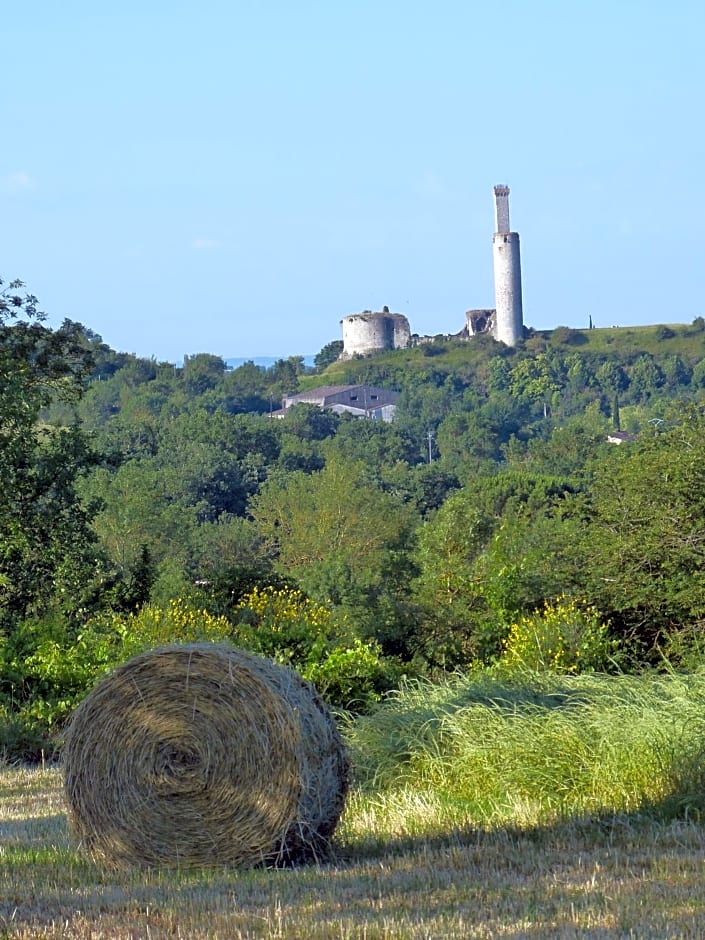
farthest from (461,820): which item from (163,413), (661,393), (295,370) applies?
(295,370)

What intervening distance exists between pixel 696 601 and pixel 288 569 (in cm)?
4063

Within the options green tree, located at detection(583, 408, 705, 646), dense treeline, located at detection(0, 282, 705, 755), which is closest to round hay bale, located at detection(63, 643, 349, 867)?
dense treeline, located at detection(0, 282, 705, 755)

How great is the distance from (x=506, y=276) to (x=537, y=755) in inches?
5733

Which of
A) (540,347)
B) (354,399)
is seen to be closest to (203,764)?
(354,399)

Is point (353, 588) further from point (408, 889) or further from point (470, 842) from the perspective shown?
point (408, 889)

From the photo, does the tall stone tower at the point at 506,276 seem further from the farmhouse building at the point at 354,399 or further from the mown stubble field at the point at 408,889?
the mown stubble field at the point at 408,889

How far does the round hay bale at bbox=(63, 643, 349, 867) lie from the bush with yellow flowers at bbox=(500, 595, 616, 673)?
6.94 m

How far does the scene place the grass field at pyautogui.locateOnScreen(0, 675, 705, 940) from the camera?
17.8 ft

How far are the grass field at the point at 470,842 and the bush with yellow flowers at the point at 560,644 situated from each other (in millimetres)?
3955

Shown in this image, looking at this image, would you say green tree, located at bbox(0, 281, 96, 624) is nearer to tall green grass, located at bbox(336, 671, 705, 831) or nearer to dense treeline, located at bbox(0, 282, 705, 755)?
dense treeline, located at bbox(0, 282, 705, 755)

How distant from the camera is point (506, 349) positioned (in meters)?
153

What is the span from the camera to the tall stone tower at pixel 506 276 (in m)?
152

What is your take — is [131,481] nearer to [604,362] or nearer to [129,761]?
[129,761]

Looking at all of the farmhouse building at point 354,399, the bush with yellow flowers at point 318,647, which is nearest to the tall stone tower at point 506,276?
the farmhouse building at point 354,399
